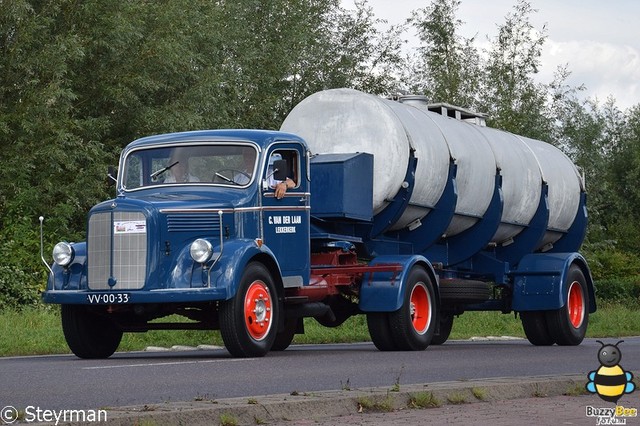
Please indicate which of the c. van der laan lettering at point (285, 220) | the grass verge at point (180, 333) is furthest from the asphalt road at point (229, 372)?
the c. van der laan lettering at point (285, 220)

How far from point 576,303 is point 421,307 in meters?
5.05

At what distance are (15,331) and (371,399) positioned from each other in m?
11.5

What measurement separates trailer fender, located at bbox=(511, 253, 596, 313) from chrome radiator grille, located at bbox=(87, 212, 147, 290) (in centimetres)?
856

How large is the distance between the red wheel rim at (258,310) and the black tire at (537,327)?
7.55 m

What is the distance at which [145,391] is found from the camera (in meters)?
10.8

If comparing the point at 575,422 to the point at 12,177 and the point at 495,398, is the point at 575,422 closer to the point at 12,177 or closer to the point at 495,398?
the point at 495,398

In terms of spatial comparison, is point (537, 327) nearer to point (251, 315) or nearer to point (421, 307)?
point (421, 307)

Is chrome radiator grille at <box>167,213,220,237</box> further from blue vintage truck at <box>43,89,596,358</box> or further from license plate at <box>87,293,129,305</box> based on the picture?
license plate at <box>87,293,129,305</box>

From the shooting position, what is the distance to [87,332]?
16.3 m

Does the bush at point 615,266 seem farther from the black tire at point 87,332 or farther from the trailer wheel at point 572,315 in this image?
the black tire at point 87,332

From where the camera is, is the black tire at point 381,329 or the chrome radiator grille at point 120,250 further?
the black tire at point 381,329

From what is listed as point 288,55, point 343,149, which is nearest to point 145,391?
point 343,149
